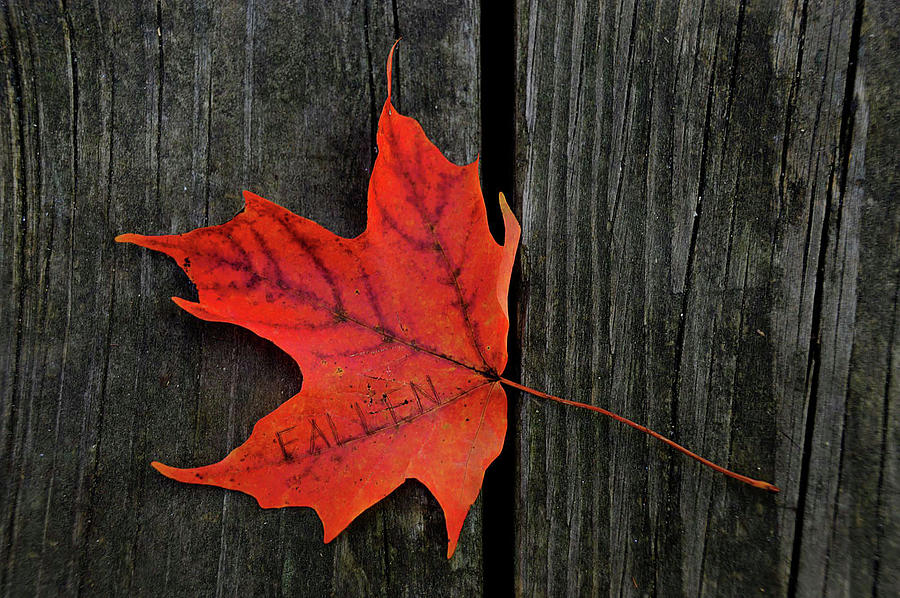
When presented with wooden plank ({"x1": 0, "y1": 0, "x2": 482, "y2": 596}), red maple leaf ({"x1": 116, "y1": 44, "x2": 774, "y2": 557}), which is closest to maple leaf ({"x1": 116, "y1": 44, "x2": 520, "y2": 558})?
red maple leaf ({"x1": 116, "y1": 44, "x2": 774, "y2": 557})

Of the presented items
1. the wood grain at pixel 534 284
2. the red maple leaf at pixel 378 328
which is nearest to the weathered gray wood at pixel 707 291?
the wood grain at pixel 534 284

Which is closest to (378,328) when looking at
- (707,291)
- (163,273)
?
(163,273)

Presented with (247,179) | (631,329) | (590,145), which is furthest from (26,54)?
(631,329)

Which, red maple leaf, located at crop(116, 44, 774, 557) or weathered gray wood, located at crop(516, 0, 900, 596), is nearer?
red maple leaf, located at crop(116, 44, 774, 557)

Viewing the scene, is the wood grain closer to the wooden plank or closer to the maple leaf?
the wooden plank

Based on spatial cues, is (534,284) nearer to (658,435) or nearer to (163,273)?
(658,435)

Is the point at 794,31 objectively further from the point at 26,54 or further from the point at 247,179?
the point at 26,54

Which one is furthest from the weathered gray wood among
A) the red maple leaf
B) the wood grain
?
the red maple leaf

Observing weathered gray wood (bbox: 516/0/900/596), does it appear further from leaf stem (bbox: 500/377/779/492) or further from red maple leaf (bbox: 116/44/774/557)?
red maple leaf (bbox: 116/44/774/557)
